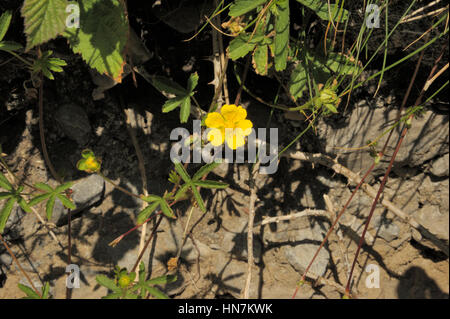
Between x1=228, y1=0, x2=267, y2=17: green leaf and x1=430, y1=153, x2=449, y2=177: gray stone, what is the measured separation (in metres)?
1.75

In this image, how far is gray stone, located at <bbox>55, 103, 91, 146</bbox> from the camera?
2.07m

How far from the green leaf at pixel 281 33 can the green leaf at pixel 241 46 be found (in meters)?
0.12

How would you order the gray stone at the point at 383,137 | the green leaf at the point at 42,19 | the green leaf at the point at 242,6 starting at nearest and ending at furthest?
the green leaf at the point at 42,19 → the green leaf at the point at 242,6 → the gray stone at the point at 383,137

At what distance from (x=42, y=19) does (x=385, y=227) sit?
237 centimetres

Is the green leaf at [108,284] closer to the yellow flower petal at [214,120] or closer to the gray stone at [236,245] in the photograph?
the gray stone at [236,245]

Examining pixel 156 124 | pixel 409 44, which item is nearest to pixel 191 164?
pixel 156 124

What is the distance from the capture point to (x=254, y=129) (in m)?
2.21

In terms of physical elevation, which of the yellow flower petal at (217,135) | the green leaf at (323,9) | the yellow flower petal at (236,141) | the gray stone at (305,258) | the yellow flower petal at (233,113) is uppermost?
the green leaf at (323,9)

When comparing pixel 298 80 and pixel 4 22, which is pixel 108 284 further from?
pixel 298 80

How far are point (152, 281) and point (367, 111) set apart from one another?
63.4 inches

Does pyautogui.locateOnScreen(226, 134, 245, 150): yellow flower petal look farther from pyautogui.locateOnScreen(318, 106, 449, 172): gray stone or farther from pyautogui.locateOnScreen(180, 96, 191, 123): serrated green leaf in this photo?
pyautogui.locateOnScreen(318, 106, 449, 172): gray stone

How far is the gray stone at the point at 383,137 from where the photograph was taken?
2186 mm

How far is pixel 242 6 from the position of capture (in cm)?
152

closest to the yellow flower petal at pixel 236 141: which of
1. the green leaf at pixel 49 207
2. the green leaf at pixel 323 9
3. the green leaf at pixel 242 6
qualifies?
the green leaf at pixel 242 6
